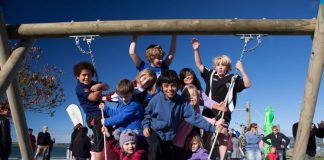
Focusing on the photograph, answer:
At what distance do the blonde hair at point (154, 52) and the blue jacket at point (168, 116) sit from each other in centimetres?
97

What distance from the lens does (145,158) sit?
5012 mm

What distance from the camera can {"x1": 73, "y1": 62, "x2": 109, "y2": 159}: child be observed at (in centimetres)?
555

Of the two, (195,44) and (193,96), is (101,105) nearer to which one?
(193,96)

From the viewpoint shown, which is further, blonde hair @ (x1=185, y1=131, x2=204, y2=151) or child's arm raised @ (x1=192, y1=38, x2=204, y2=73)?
child's arm raised @ (x1=192, y1=38, x2=204, y2=73)

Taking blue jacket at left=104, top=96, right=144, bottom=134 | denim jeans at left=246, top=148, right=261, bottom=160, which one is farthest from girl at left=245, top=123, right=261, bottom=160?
blue jacket at left=104, top=96, right=144, bottom=134

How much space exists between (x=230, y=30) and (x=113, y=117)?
1.77 metres

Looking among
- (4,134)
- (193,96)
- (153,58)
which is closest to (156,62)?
(153,58)

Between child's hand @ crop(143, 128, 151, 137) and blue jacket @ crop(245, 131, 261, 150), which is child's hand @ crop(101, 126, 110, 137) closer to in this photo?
child's hand @ crop(143, 128, 151, 137)

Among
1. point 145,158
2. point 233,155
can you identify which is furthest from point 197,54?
point 233,155

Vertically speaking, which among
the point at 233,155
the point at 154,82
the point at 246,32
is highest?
the point at 246,32

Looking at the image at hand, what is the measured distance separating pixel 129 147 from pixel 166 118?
22.1 inches

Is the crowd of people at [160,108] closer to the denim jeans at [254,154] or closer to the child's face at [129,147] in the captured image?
the child's face at [129,147]

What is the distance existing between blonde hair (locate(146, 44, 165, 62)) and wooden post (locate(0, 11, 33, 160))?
188cm

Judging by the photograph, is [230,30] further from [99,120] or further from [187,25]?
[99,120]
